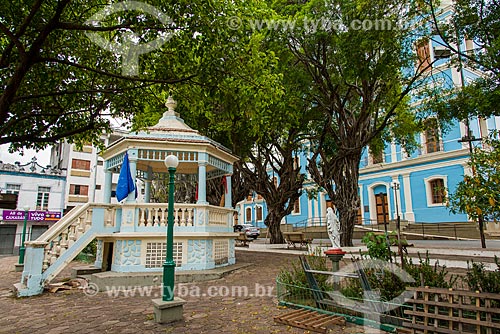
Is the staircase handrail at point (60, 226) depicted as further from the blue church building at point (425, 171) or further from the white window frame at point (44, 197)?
the white window frame at point (44, 197)

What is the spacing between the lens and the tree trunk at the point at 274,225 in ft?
65.0

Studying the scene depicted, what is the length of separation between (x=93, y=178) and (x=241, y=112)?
115 ft

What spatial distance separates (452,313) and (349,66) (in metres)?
10.5

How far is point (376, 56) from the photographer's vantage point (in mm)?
14180

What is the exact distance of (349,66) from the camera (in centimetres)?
1284

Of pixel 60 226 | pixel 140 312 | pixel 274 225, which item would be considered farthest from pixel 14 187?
pixel 140 312

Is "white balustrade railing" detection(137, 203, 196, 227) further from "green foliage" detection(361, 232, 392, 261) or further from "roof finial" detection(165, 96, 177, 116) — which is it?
"green foliage" detection(361, 232, 392, 261)

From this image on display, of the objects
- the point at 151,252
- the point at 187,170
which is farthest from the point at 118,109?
the point at 187,170

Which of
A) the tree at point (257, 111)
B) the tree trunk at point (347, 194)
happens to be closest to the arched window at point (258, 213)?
the tree at point (257, 111)

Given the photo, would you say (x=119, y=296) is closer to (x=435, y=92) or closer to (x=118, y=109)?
(x=118, y=109)

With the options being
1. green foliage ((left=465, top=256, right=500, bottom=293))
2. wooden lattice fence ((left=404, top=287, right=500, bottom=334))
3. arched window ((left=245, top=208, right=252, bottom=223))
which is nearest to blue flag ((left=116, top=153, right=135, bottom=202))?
wooden lattice fence ((left=404, top=287, right=500, bottom=334))

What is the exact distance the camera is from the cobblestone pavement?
18.0 feet

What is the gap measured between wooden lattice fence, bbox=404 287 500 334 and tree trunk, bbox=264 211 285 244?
49.1 ft

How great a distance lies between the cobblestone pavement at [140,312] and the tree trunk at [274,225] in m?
10.5
